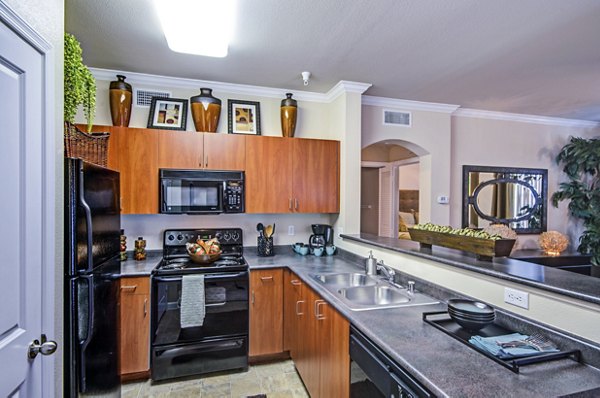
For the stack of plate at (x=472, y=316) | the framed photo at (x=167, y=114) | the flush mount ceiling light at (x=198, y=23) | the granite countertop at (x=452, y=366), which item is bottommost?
the granite countertop at (x=452, y=366)

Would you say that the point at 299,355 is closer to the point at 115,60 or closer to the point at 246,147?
the point at 246,147

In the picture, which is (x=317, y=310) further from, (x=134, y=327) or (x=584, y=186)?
(x=584, y=186)

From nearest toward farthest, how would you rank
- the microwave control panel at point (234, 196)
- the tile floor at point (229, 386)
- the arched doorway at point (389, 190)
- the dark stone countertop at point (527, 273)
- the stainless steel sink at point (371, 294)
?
the dark stone countertop at point (527, 273)
the stainless steel sink at point (371, 294)
the tile floor at point (229, 386)
the microwave control panel at point (234, 196)
the arched doorway at point (389, 190)

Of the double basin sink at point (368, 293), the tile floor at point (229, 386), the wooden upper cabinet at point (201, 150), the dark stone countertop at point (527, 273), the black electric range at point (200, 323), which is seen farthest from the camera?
the wooden upper cabinet at point (201, 150)

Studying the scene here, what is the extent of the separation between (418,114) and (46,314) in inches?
150

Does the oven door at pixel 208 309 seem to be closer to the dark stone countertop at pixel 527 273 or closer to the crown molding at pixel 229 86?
the dark stone countertop at pixel 527 273

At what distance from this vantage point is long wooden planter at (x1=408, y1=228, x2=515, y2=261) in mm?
1688

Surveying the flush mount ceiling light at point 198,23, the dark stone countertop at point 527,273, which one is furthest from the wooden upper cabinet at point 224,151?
the dark stone countertop at point 527,273

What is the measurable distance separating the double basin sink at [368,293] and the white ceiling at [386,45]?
5.72ft

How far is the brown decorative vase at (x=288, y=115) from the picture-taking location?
325 centimetres

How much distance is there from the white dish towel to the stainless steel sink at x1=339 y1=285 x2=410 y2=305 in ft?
3.77

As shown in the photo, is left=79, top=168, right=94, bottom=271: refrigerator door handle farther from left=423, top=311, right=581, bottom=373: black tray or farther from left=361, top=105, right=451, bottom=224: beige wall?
left=361, top=105, right=451, bottom=224: beige wall

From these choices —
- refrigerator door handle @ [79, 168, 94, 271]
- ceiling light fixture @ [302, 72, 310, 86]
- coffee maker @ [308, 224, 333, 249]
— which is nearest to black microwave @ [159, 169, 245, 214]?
coffee maker @ [308, 224, 333, 249]

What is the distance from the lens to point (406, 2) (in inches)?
73.1
